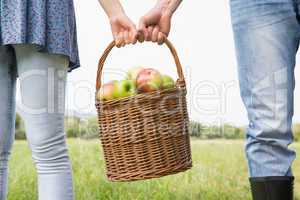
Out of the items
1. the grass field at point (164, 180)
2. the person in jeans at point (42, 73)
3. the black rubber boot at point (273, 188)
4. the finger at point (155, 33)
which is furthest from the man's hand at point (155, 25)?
the grass field at point (164, 180)

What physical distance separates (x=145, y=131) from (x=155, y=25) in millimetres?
328

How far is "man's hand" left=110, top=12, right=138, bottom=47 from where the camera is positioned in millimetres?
1522

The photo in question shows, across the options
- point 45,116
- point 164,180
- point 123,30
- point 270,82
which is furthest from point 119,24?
Result: point 164,180

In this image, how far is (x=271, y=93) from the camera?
4.23 feet

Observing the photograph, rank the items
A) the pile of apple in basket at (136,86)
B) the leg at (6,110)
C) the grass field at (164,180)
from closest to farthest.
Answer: the leg at (6,110) → the pile of apple in basket at (136,86) → the grass field at (164,180)

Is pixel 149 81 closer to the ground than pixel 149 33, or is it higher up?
closer to the ground

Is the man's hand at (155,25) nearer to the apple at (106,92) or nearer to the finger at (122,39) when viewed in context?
the finger at (122,39)

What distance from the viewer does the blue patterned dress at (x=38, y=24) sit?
133 centimetres

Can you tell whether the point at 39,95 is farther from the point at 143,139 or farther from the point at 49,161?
the point at 143,139

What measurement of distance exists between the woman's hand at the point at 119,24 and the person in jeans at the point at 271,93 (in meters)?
0.36

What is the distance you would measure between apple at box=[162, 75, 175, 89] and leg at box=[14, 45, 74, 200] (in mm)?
329

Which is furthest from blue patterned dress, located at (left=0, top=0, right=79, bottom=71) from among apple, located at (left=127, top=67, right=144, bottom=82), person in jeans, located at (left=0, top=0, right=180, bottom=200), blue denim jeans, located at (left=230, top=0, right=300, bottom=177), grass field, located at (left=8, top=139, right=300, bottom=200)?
grass field, located at (left=8, top=139, right=300, bottom=200)

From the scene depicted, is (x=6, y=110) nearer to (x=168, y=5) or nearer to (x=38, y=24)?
(x=38, y=24)

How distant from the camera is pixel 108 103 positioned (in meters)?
1.49
